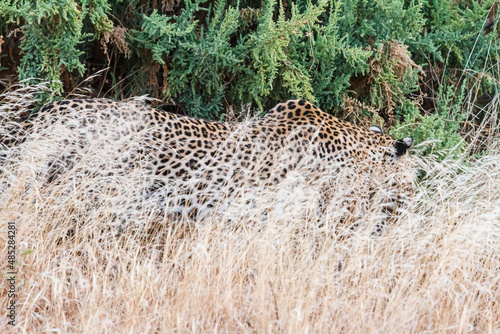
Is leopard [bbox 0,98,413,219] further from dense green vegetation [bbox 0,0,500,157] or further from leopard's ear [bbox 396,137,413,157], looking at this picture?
dense green vegetation [bbox 0,0,500,157]

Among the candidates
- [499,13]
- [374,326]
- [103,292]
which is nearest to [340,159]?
[374,326]

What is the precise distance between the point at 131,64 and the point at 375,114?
2.45 metres

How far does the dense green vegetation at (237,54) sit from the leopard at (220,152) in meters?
0.81

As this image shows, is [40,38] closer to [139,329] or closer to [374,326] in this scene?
[139,329]

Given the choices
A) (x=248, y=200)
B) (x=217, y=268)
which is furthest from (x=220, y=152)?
(x=217, y=268)

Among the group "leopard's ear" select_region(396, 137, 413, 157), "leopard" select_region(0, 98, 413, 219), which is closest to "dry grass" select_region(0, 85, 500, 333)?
"leopard" select_region(0, 98, 413, 219)

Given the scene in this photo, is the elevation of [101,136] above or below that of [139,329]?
above

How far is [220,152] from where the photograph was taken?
15.7 ft

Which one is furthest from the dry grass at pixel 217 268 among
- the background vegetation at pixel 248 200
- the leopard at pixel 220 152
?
the leopard at pixel 220 152

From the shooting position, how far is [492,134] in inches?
256

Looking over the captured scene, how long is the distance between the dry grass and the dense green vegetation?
4.82ft

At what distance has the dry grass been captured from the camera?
3.29 m

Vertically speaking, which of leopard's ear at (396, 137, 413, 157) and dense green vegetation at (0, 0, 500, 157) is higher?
dense green vegetation at (0, 0, 500, 157)

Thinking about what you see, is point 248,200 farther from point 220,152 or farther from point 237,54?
point 237,54
